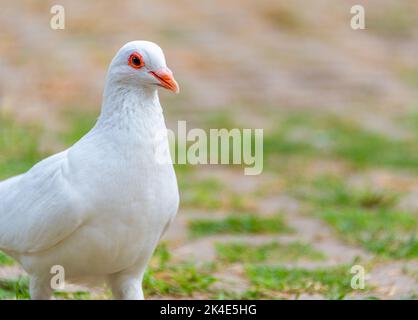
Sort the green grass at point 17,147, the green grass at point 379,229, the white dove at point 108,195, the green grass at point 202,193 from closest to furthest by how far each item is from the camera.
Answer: the white dove at point 108,195 < the green grass at point 379,229 < the green grass at point 17,147 < the green grass at point 202,193

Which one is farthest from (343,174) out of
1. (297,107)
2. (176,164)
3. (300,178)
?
(297,107)

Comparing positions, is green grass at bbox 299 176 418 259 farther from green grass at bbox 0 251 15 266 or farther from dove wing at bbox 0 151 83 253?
dove wing at bbox 0 151 83 253

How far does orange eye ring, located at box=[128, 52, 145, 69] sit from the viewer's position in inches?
152

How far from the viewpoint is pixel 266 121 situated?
35.5 feet

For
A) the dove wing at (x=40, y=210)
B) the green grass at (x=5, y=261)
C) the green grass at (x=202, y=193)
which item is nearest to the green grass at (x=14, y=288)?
the green grass at (x=5, y=261)

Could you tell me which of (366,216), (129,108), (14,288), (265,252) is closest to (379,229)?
(366,216)

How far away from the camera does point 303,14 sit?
15.0 meters

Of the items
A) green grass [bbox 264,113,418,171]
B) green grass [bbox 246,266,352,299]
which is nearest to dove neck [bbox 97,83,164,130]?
green grass [bbox 246,266,352,299]

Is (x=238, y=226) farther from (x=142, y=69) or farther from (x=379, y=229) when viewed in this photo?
(x=142, y=69)

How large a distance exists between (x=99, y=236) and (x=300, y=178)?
4.99 meters

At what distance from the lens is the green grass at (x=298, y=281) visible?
498 centimetres

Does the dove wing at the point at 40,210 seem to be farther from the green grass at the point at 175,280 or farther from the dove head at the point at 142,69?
the green grass at the point at 175,280

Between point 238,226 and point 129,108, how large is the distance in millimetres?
3053

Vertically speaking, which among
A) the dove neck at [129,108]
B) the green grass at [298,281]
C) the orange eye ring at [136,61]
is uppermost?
the orange eye ring at [136,61]
